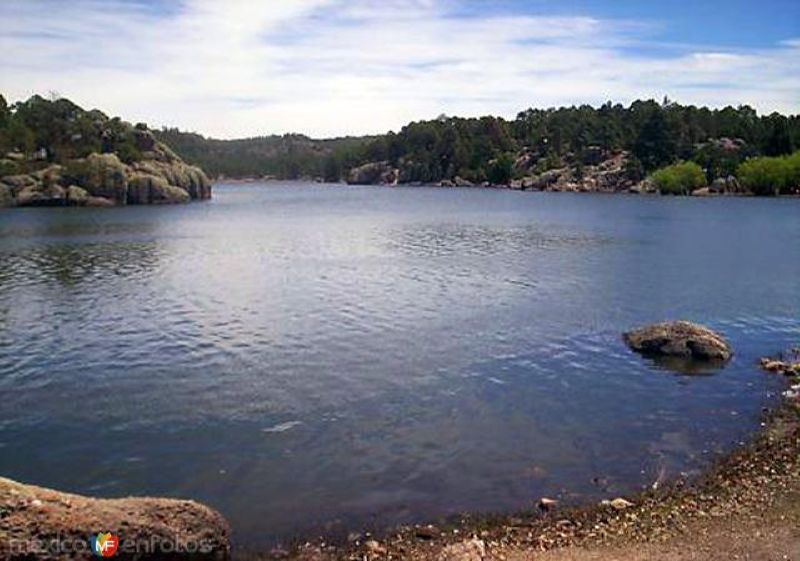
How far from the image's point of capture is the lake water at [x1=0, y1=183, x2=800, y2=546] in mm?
20078

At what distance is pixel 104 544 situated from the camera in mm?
14078

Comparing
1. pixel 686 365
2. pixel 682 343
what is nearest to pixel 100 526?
pixel 686 365

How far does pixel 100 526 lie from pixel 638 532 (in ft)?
37.6

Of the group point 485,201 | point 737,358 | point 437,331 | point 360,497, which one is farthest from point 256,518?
point 485,201

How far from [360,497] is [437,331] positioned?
61.7 feet

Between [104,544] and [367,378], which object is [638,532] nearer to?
[104,544]

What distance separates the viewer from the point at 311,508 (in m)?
18.3

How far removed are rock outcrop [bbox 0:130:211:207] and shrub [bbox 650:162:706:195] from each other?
387 feet

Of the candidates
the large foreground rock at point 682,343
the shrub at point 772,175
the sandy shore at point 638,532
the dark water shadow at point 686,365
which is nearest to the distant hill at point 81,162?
the shrub at point 772,175

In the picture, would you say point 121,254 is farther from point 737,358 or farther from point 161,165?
point 161,165

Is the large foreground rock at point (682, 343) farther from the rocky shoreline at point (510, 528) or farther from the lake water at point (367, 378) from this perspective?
the rocky shoreline at point (510, 528)

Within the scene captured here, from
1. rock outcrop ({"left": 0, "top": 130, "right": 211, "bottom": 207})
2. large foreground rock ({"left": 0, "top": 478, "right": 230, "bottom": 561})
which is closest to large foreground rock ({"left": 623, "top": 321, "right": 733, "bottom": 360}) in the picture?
large foreground rock ({"left": 0, "top": 478, "right": 230, "bottom": 561})

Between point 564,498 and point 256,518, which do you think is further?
point 564,498

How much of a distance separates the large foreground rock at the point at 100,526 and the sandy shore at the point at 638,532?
1.37 m
